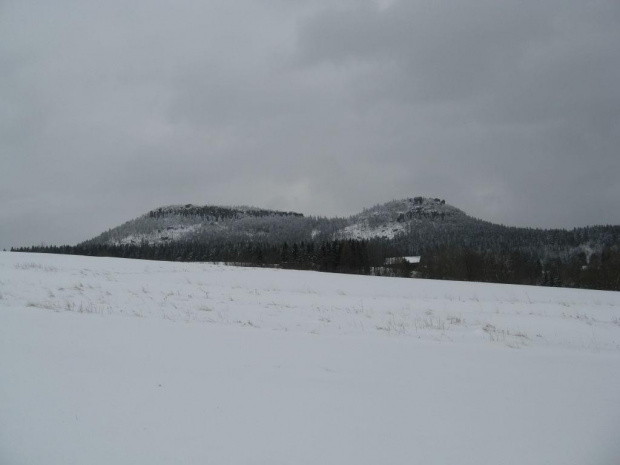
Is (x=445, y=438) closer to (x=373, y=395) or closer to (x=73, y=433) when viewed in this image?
(x=373, y=395)

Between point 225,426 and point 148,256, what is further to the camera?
point 148,256

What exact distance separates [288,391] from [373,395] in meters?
1.11

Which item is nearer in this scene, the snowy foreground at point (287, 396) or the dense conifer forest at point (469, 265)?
the snowy foreground at point (287, 396)

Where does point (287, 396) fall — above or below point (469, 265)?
below

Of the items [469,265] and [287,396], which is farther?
[469,265]

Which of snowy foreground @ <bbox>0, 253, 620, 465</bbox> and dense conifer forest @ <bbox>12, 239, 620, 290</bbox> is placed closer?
snowy foreground @ <bbox>0, 253, 620, 465</bbox>

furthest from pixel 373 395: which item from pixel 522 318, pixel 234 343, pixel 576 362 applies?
pixel 522 318

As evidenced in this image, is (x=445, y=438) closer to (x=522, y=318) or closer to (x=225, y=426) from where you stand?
(x=225, y=426)

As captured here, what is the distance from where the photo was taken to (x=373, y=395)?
441cm

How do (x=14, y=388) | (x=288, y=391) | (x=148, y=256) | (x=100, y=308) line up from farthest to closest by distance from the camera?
(x=148, y=256) → (x=100, y=308) → (x=288, y=391) → (x=14, y=388)

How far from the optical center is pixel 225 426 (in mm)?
3523

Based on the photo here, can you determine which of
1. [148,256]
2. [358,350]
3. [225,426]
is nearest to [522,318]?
[358,350]

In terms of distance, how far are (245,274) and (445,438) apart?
2438 cm

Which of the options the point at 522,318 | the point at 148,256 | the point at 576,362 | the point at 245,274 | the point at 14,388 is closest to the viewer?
the point at 14,388
